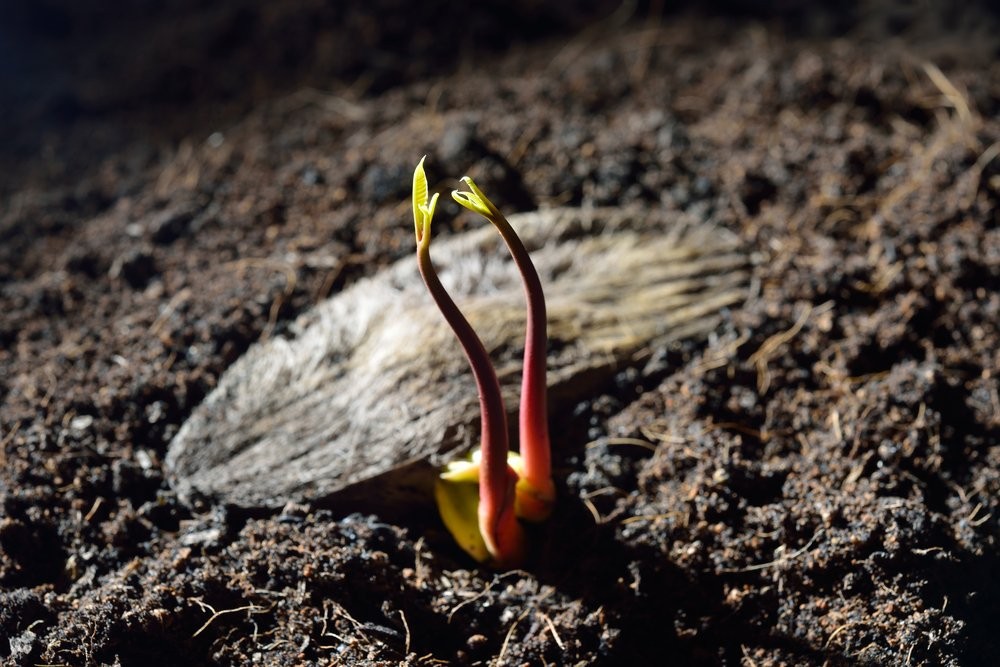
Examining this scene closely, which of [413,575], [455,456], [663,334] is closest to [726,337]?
[663,334]

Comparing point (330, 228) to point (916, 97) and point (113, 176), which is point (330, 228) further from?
point (916, 97)

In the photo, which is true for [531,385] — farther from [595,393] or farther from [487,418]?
[595,393]

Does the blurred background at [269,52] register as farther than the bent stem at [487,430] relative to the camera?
Yes

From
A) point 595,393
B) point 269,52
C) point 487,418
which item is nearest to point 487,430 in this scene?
point 487,418

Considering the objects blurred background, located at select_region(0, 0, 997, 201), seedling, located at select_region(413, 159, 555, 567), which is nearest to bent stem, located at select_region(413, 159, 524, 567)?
seedling, located at select_region(413, 159, 555, 567)

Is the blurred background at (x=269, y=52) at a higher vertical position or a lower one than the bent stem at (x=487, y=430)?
higher

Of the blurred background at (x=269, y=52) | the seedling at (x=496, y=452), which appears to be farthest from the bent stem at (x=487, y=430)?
the blurred background at (x=269, y=52)

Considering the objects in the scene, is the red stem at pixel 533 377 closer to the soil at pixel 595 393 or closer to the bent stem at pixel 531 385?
the bent stem at pixel 531 385

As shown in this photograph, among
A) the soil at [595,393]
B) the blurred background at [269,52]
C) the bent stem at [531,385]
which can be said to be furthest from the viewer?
the blurred background at [269,52]
